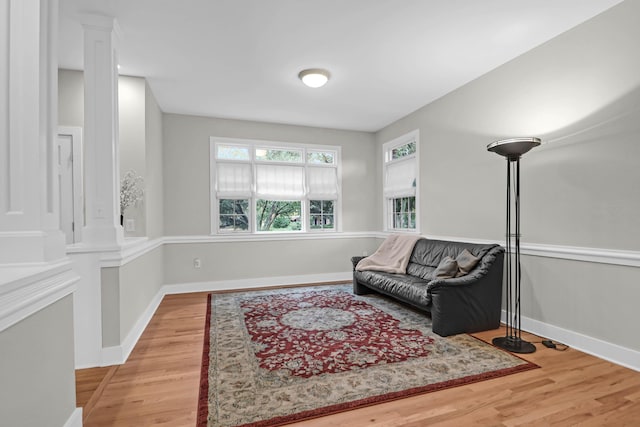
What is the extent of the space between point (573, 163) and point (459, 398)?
7.45ft

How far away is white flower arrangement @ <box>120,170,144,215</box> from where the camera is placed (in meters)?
3.43

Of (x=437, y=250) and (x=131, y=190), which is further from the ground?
(x=131, y=190)

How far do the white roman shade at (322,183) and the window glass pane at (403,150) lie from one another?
111 centimetres

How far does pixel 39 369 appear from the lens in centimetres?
133

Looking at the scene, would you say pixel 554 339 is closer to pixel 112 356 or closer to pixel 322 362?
pixel 322 362

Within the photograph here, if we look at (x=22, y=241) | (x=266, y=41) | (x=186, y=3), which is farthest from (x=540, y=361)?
(x=186, y=3)

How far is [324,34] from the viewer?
9.59ft

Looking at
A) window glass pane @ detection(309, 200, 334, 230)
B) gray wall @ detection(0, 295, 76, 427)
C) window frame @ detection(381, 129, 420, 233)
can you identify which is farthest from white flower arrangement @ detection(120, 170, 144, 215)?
window frame @ detection(381, 129, 420, 233)

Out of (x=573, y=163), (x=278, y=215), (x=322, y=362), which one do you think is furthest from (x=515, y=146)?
(x=278, y=215)

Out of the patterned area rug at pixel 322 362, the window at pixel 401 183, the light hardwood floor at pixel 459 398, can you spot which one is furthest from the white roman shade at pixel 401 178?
the light hardwood floor at pixel 459 398

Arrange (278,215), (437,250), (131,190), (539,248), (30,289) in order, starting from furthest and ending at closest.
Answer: (278,215)
(437,250)
(131,190)
(539,248)
(30,289)

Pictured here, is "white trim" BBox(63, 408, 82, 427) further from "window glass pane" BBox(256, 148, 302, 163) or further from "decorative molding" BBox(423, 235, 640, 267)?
"window glass pane" BBox(256, 148, 302, 163)

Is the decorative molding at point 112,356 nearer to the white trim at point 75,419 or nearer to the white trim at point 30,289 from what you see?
the white trim at point 75,419

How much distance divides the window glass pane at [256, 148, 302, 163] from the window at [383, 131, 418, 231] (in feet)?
5.29
